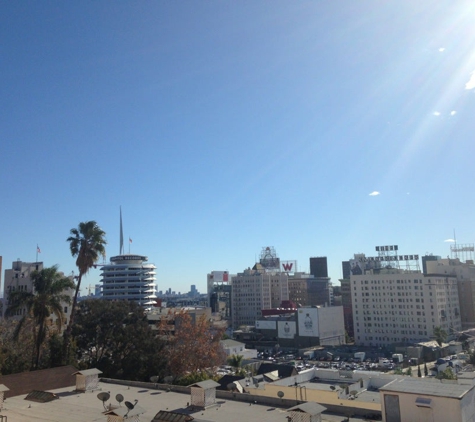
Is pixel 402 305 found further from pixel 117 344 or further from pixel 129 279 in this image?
pixel 117 344

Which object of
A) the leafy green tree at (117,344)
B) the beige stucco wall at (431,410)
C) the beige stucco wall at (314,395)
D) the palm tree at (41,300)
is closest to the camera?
the beige stucco wall at (431,410)

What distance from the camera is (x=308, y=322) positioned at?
14300cm

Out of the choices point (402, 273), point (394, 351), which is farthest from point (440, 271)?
point (394, 351)

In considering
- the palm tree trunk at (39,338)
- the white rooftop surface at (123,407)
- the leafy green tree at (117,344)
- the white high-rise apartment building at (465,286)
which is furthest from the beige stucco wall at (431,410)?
the white high-rise apartment building at (465,286)

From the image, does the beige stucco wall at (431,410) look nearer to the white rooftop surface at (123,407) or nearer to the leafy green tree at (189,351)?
the white rooftop surface at (123,407)

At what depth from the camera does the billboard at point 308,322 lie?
465ft

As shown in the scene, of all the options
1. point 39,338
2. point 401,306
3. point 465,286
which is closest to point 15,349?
point 39,338

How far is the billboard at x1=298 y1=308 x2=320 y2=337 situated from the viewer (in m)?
142

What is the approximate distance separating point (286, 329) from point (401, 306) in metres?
38.8

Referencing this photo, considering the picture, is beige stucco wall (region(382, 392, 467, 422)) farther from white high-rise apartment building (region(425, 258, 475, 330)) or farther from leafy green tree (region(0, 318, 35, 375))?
white high-rise apartment building (region(425, 258, 475, 330))

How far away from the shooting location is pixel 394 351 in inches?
4759

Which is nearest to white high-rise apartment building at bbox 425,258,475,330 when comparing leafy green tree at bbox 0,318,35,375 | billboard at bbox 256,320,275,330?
billboard at bbox 256,320,275,330

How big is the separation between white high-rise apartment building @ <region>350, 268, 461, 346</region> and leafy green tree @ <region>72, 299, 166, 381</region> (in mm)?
113774

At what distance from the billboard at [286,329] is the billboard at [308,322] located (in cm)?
247
